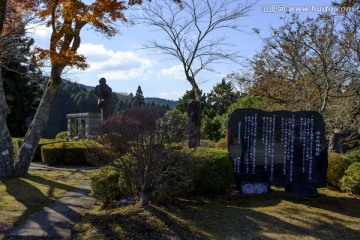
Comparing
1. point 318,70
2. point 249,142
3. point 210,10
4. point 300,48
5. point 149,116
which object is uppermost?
point 210,10

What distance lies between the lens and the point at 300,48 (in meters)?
13.2

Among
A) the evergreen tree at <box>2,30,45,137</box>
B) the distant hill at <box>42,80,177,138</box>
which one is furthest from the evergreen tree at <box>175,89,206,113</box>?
the evergreen tree at <box>2,30,45,137</box>

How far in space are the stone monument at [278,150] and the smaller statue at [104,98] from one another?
9.09 metres

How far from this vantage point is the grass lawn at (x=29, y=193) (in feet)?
21.0

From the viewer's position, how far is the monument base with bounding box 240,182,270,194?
26.6 ft

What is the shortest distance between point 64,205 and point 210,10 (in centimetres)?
1107

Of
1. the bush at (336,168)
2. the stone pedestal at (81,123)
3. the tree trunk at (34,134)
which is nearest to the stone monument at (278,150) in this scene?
the bush at (336,168)

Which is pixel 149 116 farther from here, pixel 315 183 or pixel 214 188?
pixel 315 183

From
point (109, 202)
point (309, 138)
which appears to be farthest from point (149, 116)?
point (309, 138)

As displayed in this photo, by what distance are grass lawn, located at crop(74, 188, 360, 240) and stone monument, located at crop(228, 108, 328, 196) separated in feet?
1.62

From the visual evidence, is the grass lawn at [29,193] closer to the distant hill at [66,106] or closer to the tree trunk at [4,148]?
the tree trunk at [4,148]

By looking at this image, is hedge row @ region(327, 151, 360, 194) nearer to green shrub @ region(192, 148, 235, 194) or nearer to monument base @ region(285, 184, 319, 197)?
monument base @ region(285, 184, 319, 197)

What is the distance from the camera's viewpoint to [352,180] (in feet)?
27.2

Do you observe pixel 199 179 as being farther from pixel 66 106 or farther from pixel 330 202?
pixel 66 106
